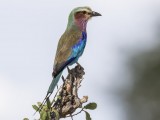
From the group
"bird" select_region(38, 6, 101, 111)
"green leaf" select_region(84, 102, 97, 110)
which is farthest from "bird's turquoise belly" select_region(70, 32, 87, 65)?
"green leaf" select_region(84, 102, 97, 110)

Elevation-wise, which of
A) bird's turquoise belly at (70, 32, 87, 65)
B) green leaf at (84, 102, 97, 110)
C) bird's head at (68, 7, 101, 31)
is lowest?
green leaf at (84, 102, 97, 110)

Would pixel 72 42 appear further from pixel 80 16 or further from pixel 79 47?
pixel 80 16

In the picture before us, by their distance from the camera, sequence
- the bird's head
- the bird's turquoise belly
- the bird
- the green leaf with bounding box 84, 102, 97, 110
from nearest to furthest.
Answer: the green leaf with bounding box 84, 102, 97, 110, the bird, the bird's turquoise belly, the bird's head

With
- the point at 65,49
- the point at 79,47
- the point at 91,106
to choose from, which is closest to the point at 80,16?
the point at 79,47

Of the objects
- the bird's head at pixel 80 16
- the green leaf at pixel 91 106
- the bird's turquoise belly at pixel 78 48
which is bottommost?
the green leaf at pixel 91 106

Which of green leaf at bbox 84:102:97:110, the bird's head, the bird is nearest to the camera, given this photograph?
green leaf at bbox 84:102:97:110

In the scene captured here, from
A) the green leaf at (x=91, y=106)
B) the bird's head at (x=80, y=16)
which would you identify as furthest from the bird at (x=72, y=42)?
the green leaf at (x=91, y=106)

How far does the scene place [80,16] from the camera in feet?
48.4

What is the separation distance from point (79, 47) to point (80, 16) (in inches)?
33.6

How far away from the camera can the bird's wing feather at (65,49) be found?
41.4ft

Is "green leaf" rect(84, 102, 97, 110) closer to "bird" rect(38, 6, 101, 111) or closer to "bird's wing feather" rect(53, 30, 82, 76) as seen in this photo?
"bird" rect(38, 6, 101, 111)

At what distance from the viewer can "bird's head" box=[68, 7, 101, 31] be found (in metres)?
14.6

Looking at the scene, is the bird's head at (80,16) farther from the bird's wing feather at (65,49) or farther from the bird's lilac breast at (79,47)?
the bird's wing feather at (65,49)

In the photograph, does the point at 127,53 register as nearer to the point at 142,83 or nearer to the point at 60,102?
the point at 142,83
